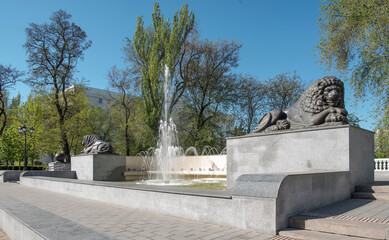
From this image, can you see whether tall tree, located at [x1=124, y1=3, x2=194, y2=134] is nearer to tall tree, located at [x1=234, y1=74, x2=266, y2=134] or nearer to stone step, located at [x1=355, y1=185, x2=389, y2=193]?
tall tree, located at [x1=234, y1=74, x2=266, y2=134]

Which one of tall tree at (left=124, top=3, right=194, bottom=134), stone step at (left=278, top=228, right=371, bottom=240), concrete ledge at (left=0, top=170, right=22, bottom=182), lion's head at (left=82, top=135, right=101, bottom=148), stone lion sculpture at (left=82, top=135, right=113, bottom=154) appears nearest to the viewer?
stone step at (left=278, top=228, right=371, bottom=240)

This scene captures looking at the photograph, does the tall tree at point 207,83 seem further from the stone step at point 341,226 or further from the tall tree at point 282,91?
the stone step at point 341,226

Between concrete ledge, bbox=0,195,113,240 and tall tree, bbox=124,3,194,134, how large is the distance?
1842cm

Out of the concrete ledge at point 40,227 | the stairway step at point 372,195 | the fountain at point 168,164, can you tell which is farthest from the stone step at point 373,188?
the fountain at point 168,164

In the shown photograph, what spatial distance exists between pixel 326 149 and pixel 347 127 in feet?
2.28

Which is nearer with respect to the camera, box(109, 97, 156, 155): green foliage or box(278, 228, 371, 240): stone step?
box(278, 228, 371, 240): stone step

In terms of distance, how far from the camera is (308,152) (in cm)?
721

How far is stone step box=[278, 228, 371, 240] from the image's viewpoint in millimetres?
3879

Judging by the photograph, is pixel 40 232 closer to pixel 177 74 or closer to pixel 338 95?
pixel 338 95

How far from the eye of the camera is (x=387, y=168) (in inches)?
740

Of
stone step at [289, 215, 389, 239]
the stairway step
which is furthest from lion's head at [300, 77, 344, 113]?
stone step at [289, 215, 389, 239]

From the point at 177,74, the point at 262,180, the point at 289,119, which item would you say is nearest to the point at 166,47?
→ the point at 177,74

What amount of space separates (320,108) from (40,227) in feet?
22.1

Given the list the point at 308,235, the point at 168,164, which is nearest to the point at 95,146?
the point at 168,164
